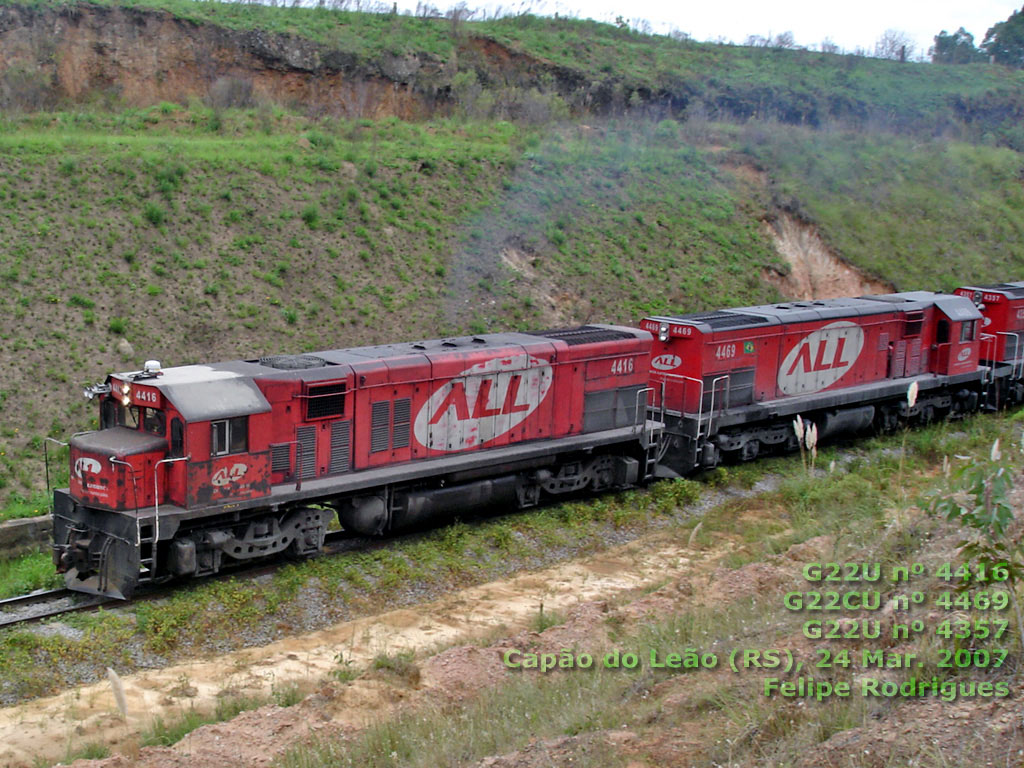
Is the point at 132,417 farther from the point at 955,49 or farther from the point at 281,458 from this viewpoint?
the point at 955,49

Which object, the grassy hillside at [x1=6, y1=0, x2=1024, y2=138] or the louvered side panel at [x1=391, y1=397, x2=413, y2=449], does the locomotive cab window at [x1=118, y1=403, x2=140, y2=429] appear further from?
the grassy hillside at [x1=6, y1=0, x2=1024, y2=138]

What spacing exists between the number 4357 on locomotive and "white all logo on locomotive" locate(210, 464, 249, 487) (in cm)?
2

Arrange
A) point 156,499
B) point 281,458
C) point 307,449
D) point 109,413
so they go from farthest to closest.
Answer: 1. point 307,449
2. point 281,458
3. point 109,413
4. point 156,499

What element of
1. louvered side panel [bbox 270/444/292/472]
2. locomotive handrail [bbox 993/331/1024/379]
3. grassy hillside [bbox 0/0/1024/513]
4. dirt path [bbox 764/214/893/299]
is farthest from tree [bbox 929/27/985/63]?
louvered side panel [bbox 270/444/292/472]

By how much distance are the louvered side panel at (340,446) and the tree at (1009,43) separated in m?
70.0

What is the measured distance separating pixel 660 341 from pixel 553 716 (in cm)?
1163

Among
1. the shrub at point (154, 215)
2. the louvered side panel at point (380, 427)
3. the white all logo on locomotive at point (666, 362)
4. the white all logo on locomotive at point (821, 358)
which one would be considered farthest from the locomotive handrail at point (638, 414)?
the shrub at point (154, 215)

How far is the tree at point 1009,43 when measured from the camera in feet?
226


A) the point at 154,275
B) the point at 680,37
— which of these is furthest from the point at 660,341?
the point at 680,37

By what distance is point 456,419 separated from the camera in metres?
14.9

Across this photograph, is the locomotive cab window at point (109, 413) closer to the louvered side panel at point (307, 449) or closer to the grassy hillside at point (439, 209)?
the louvered side panel at point (307, 449)

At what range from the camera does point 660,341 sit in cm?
1839

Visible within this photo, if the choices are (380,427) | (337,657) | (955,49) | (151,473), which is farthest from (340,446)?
(955,49)

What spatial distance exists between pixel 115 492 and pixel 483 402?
18.9 feet
